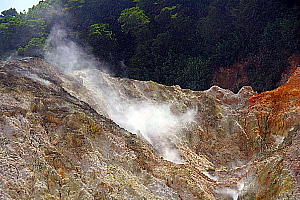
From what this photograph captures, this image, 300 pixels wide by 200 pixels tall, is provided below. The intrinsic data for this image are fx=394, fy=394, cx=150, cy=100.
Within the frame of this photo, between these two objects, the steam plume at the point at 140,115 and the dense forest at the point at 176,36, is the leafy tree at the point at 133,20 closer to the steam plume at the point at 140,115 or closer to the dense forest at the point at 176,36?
the dense forest at the point at 176,36

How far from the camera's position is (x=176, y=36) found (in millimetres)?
24078

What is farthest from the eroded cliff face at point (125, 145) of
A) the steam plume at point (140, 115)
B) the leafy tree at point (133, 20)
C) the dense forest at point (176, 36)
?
the leafy tree at point (133, 20)

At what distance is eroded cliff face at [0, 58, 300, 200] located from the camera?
216 inches

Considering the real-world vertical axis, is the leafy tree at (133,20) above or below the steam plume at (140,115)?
above

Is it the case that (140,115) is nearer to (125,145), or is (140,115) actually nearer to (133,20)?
(125,145)

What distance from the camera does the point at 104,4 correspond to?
26594mm

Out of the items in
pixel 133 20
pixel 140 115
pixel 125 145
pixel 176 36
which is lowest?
pixel 125 145

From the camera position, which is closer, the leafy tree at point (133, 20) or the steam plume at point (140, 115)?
the steam plume at point (140, 115)

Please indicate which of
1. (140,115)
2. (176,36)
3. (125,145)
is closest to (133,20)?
(176,36)

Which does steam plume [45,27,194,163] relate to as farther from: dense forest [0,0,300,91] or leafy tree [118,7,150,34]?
leafy tree [118,7,150,34]

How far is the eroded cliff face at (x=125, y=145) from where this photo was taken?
548 cm

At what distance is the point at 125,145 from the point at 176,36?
18.0 m

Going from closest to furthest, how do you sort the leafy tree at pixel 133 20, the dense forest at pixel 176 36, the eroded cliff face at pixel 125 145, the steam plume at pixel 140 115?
the eroded cliff face at pixel 125 145 → the steam plume at pixel 140 115 → the dense forest at pixel 176 36 → the leafy tree at pixel 133 20

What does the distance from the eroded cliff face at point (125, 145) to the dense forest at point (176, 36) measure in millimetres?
10454
